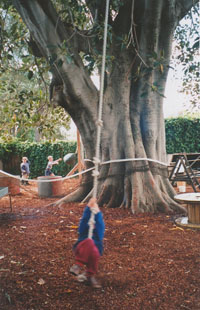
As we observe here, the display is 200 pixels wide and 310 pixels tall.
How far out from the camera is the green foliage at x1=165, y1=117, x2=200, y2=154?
1052 centimetres

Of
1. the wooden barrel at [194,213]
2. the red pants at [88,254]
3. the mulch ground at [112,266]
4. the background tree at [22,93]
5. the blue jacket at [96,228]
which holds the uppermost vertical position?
the background tree at [22,93]

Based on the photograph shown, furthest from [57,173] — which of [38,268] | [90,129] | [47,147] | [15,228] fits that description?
[38,268]

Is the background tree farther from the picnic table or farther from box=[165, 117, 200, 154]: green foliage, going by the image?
box=[165, 117, 200, 154]: green foliage

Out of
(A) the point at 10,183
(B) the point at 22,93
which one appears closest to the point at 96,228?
(B) the point at 22,93

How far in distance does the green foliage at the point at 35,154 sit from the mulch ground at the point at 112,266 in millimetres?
7976

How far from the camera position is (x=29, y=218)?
464 cm

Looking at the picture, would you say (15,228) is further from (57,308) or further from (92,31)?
(92,31)

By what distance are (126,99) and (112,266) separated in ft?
10.0

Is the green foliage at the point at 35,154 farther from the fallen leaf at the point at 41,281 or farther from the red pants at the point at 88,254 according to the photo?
the red pants at the point at 88,254

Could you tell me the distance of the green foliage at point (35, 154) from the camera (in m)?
12.1

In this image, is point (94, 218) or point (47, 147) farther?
point (47, 147)

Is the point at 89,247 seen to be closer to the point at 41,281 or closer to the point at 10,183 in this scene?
the point at 41,281

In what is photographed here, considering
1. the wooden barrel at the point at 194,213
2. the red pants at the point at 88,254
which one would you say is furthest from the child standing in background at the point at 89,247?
the wooden barrel at the point at 194,213

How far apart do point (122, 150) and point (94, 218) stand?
308cm
